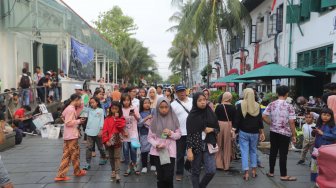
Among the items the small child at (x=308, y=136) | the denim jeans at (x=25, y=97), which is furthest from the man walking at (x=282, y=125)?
the denim jeans at (x=25, y=97)

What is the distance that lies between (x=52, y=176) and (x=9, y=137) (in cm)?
382

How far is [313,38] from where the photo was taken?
1348 cm

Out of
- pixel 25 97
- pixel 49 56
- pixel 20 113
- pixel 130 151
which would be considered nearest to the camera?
pixel 130 151

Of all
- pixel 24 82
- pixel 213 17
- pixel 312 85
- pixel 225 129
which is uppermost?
pixel 213 17

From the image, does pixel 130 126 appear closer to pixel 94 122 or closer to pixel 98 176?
pixel 94 122

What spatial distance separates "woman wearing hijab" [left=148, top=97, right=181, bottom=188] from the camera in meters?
4.75

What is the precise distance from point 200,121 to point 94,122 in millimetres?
2823

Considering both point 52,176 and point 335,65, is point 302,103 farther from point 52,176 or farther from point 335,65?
point 52,176

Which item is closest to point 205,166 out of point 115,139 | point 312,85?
point 115,139

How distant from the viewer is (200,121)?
4.82 m

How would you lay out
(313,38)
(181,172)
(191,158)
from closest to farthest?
(191,158) < (181,172) < (313,38)

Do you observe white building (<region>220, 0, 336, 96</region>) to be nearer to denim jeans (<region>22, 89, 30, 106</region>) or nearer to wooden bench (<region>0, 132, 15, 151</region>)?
wooden bench (<region>0, 132, 15, 151</region>)

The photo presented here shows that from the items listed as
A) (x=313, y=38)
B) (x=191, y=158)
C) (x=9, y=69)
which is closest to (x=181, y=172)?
(x=191, y=158)

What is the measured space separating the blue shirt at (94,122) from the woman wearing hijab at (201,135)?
259cm
